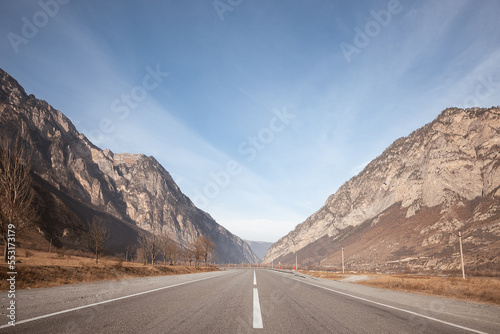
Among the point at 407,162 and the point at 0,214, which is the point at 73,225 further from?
the point at 407,162

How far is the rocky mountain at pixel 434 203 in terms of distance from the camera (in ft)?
275

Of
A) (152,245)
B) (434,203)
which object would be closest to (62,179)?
(152,245)

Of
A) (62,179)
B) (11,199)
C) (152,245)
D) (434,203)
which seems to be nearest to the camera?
→ (11,199)

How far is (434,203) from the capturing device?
114750 millimetres

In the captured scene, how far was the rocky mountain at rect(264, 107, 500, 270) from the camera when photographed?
8369cm

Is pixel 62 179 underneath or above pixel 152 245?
above

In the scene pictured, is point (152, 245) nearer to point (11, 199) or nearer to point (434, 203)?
point (11, 199)

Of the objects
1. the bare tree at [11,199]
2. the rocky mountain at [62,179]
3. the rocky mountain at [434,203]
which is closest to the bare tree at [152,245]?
the rocky mountain at [62,179]

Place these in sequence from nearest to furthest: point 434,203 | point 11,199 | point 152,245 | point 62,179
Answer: point 11,199 < point 152,245 < point 434,203 < point 62,179

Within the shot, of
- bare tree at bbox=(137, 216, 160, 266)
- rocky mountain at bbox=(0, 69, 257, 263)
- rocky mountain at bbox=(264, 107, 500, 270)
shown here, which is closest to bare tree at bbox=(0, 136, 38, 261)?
bare tree at bbox=(137, 216, 160, 266)

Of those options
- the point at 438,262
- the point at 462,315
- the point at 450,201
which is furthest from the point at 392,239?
the point at 462,315

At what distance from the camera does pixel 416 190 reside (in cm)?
12800

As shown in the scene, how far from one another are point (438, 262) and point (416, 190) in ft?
192

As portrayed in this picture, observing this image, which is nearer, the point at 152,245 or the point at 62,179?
the point at 152,245
